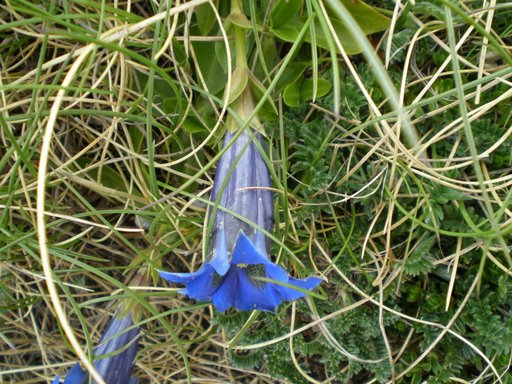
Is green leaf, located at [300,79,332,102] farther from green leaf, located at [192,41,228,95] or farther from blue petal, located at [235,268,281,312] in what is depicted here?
blue petal, located at [235,268,281,312]

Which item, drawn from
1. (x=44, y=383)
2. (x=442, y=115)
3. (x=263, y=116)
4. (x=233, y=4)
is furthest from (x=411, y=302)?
(x=44, y=383)

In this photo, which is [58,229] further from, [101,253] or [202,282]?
[202,282]

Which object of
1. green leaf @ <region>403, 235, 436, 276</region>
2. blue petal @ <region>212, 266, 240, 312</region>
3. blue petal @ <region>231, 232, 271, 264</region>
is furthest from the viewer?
green leaf @ <region>403, 235, 436, 276</region>

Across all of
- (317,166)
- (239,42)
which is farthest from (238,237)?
(239,42)

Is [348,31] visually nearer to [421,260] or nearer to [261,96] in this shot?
[261,96]

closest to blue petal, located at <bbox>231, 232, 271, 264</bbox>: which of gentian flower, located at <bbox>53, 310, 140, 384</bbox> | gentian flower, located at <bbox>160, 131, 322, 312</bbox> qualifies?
gentian flower, located at <bbox>160, 131, 322, 312</bbox>

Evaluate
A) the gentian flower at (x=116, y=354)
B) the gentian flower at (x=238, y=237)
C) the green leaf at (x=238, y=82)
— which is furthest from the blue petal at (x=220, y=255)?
the gentian flower at (x=116, y=354)

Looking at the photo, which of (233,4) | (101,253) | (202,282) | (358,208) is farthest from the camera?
(101,253)
